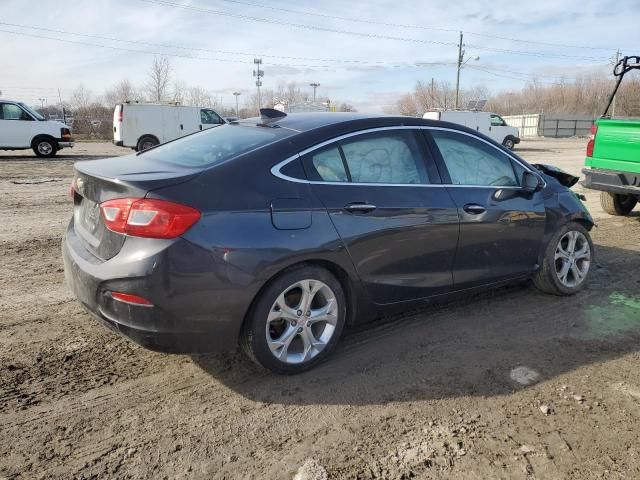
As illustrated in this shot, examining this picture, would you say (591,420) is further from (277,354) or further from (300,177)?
(300,177)

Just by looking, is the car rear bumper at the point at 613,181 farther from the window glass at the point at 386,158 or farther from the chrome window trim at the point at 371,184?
the window glass at the point at 386,158

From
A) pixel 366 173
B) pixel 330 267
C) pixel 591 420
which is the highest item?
pixel 366 173

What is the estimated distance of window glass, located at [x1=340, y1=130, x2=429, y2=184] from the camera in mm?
3451

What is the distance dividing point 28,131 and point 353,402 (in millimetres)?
18581

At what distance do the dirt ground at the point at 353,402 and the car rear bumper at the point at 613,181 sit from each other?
3632 millimetres

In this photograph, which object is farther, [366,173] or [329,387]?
[366,173]

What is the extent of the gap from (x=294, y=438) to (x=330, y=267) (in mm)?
1067

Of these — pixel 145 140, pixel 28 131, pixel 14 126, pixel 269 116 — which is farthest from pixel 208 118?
pixel 269 116

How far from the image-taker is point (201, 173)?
2896 millimetres

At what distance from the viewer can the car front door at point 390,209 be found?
10.8 ft

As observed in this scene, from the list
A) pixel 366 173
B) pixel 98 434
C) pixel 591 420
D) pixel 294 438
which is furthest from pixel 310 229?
pixel 591 420

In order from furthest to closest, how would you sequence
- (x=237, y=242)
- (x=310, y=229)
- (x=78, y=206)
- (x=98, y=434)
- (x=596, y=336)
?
1. (x=596, y=336)
2. (x=78, y=206)
3. (x=310, y=229)
4. (x=237, y=242)
5. (x=98, y=434)

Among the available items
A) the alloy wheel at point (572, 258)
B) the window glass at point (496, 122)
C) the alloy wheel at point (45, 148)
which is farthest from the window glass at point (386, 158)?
the window glass at point (496, 122)

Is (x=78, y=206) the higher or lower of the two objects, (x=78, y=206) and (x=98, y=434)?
the higher
